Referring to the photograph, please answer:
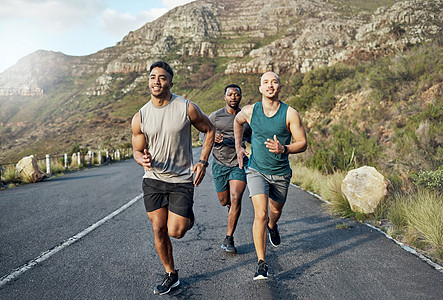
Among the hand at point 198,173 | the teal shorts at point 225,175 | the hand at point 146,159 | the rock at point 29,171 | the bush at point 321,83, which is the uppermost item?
the bush at point 321,83

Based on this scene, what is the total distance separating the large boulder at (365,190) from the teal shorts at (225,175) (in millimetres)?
2994

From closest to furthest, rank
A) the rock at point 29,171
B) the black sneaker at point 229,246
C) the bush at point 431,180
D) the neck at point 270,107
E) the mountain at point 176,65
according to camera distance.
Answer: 1. the neck at point 270,107
2. the black sneaker at point 229,246
3. the bush at point 431,180
4. the rock at point 29,171
5. the mountain at point 176,65

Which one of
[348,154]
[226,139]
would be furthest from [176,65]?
[226,139]

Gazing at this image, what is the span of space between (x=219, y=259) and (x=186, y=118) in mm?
2013

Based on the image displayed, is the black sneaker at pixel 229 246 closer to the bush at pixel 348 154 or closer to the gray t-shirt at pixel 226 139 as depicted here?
the gray t-shirt at pixel 226 139

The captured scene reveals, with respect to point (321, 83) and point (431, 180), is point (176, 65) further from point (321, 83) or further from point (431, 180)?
point (431, 180)

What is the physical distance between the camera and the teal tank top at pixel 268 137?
13.9ft

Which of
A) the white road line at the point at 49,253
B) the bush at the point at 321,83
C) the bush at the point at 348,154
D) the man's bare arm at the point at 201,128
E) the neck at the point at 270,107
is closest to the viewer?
the man's bare arm at the point at 201,128

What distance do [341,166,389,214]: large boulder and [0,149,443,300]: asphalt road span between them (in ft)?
1.80

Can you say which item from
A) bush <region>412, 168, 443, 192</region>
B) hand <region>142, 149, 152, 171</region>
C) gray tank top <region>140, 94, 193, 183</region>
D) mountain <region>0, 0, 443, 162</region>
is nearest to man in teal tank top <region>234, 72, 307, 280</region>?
gray tank top <region>140, 94, 193, 183</region>

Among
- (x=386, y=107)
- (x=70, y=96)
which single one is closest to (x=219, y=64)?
(x=70, y=96)

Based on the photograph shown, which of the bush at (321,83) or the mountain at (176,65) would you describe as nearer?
the bush at (321,83)

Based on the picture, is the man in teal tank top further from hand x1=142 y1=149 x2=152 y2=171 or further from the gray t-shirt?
→ hand x1=142 y1=149 x2=152 y2=171

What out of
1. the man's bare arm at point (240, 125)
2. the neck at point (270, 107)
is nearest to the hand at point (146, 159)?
the man's bare arm at point (240, 125)
